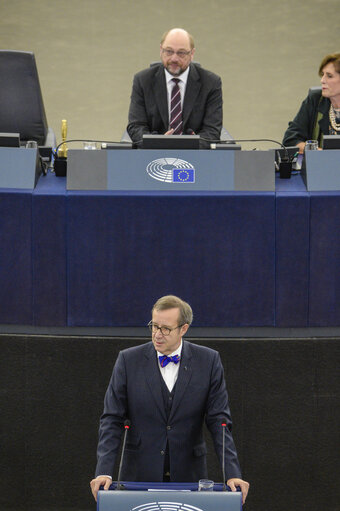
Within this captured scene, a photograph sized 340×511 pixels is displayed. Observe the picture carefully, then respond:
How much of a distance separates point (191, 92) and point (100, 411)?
1.84 metres

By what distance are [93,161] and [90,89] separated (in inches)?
198

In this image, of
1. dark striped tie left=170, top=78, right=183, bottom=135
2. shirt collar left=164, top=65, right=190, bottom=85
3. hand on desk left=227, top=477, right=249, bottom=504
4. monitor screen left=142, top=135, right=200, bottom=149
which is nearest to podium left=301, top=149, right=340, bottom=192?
monitor screen left=142, top=135, right=200, bottom=149

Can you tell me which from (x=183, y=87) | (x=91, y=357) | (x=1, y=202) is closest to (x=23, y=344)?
(x=91, y=357)

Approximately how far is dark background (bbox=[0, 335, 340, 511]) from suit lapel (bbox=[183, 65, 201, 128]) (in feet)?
4.72

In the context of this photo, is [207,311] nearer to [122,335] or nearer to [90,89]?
[122,335]

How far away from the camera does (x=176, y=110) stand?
18.7 ft

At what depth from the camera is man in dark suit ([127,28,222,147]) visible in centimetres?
568

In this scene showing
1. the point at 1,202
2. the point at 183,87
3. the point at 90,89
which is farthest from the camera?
the point at 90,89

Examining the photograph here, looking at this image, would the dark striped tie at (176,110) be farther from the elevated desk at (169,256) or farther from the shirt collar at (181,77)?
the elevated desk at (169,256)

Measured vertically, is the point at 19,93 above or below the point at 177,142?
above

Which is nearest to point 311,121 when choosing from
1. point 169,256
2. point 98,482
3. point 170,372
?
point 169,256

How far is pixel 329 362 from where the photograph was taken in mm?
4863

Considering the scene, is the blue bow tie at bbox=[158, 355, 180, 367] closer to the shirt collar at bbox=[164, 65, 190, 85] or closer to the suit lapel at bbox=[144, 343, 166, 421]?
the suit lapel at bbox=[144, 343, 166, 421]

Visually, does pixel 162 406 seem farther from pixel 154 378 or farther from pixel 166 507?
pixel 166 507
